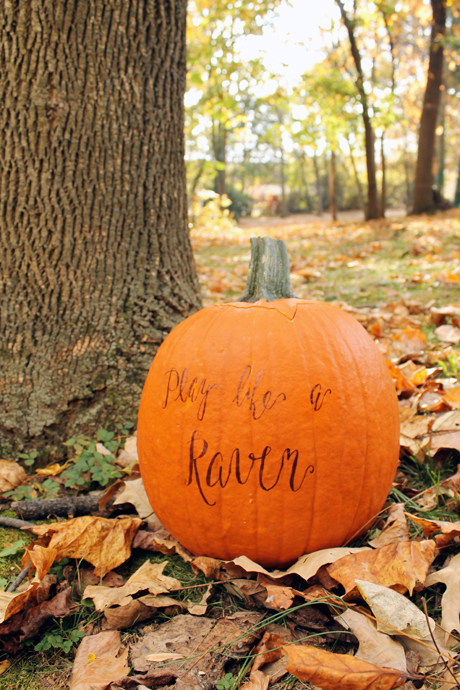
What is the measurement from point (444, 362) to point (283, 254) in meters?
1.48

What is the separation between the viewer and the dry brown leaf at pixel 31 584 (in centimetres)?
132

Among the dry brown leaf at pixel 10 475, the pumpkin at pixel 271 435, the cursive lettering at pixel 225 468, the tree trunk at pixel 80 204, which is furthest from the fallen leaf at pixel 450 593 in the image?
the dry brown leaf at pixel 10 475

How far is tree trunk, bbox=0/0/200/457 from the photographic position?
6.86ft

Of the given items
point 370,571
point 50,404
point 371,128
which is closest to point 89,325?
point 50,404

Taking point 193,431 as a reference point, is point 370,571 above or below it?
below

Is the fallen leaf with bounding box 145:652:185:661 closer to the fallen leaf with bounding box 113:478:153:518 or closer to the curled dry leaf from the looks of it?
the curled dry leaf

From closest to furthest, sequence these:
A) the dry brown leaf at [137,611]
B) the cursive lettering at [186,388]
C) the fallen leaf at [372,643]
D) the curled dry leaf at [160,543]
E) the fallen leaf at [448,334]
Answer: the fallen leaf at [372,643] → the dry brown leaf at [137,611] → the cursive lettering at [186,388] → the curled dry leaf at [160,543] → the fallen leaf at [448,334]

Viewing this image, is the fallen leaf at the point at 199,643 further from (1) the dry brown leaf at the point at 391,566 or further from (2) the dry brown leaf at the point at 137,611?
(1) the dry brown leaf at the point at 391,566

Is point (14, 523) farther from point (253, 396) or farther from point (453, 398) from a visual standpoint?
point (453, 398)

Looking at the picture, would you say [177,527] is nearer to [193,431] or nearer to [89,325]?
[193,431]

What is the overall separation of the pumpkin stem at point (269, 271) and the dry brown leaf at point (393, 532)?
2.99ft

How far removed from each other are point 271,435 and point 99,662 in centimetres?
78

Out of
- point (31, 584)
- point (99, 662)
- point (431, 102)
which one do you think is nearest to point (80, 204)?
point (31, 584)

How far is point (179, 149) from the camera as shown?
255cm
